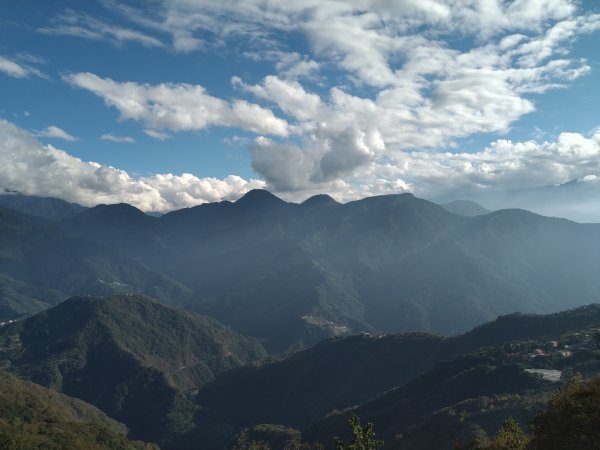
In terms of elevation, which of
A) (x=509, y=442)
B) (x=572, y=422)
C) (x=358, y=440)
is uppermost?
(x=572, y=422)

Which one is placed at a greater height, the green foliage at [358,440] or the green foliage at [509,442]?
the green foliage at [358,440]

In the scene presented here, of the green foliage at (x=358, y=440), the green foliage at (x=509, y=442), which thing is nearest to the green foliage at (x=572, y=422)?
the green foliage at (x=509, y=442)

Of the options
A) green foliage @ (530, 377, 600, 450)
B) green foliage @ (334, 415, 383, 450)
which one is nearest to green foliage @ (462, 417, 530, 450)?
green foliage @ (530, 377, 600, 450)

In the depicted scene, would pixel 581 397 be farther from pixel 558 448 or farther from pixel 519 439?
pixel 519 439

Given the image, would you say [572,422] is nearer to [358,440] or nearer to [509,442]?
[509,442]

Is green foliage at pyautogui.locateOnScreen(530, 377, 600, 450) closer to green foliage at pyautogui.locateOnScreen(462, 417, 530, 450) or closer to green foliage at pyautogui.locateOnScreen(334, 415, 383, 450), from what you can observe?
green foliage at pyautogui.locateOnScreen(462, 417, 530, 450)

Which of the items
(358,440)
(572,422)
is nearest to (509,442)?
(572,422)

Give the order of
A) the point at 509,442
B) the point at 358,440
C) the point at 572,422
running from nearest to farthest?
1. the point at 572,422
2. the point at 358,440
3. the point at 509,442

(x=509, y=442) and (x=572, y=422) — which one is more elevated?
(x=572, y=422)

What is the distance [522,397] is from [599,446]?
14539 cm

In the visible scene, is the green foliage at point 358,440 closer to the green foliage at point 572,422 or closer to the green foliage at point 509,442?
the green foliage at point 509,442

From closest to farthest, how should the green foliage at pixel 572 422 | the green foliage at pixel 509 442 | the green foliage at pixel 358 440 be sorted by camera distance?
the green foliage at pixel 572 422 → the green foliage at pixel 358 440 → the green foliage at pixel 509 442

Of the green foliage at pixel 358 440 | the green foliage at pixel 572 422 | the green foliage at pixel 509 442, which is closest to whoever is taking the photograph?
the green foliage at pixel 572 422

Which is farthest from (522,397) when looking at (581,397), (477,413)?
(581,397)
